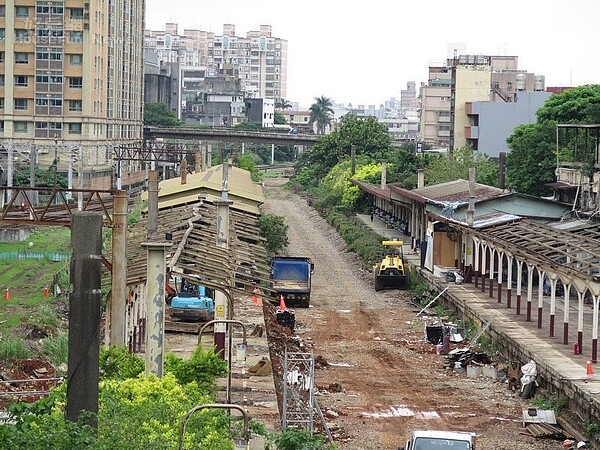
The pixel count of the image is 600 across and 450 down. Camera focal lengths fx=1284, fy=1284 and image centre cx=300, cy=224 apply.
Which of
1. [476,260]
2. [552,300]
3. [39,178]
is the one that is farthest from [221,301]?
[39,178]

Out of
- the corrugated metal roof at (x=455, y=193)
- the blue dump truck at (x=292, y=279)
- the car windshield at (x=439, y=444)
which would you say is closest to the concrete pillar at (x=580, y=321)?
the car windshield at (x=439, y=444)

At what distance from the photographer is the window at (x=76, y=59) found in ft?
260

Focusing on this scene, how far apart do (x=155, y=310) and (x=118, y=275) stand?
5751 mm

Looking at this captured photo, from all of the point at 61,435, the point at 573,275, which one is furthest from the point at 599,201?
the point at 61,435

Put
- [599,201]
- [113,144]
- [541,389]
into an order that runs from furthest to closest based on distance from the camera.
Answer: [113,144] < [599,201] < [541,389]

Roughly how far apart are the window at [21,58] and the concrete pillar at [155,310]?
63371 mm

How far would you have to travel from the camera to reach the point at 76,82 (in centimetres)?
7975

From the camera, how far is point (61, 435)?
1144 centimetres

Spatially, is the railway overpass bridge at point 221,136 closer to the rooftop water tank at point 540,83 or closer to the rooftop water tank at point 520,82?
the rooftop water tank at point 520,82

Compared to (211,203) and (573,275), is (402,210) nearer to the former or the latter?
(211,203)

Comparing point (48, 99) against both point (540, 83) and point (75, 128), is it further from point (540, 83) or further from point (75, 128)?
point (540, 83)

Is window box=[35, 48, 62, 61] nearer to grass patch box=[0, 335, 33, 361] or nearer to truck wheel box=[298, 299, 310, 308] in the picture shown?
truck wheel box=[298, 299, 310, 308]

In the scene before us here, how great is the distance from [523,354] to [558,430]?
479 centimetres

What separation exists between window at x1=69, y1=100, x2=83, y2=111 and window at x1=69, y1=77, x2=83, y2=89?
92cm
